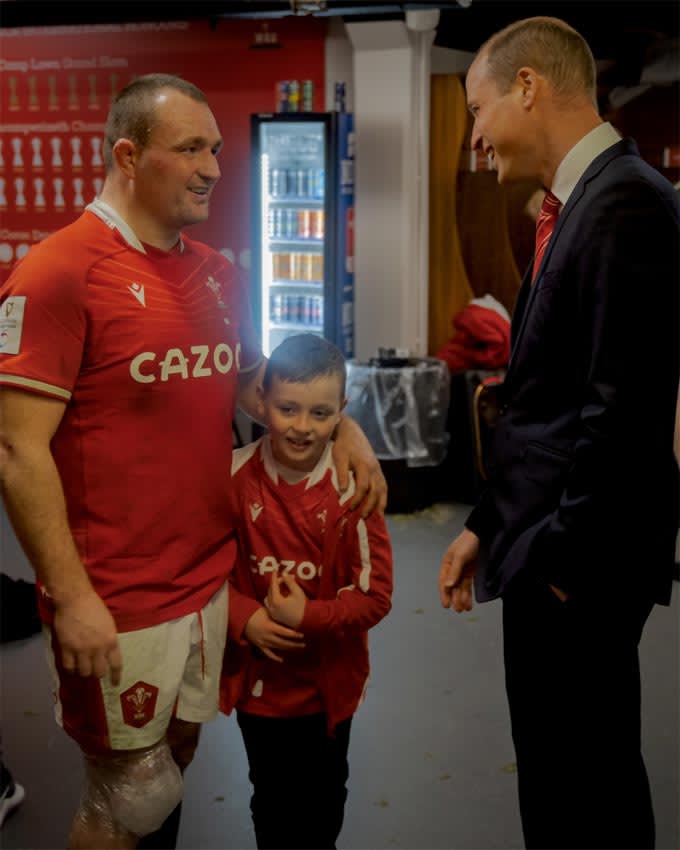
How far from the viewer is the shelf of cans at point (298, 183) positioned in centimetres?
605

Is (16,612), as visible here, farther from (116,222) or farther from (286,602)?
(116,222)

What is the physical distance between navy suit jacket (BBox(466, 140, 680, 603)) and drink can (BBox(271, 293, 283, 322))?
4.68 m

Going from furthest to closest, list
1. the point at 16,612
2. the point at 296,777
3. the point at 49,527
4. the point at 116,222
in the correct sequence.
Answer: the point at 16,612 → the point at 296,777 → the point at 116,222 → the point at 49,527

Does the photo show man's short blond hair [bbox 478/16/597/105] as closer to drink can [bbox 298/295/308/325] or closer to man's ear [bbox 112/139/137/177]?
man's ear [bbox 112/139/137/177]

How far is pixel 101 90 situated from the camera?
6.55 metres

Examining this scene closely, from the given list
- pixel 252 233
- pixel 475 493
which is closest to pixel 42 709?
pixel 475 493

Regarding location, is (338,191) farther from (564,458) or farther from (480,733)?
(564,458)

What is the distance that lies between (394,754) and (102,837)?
4.18 feet

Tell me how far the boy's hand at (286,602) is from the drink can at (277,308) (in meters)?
4.51

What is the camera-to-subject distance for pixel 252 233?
610 centimetres

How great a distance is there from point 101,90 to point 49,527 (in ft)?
18.2

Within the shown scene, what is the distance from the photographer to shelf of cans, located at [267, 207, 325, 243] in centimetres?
611

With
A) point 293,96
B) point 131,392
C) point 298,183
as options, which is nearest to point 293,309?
point 298,183

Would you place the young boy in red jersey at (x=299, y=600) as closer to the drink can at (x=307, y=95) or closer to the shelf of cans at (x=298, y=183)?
the shelf of cans at (x=298, y=183)
